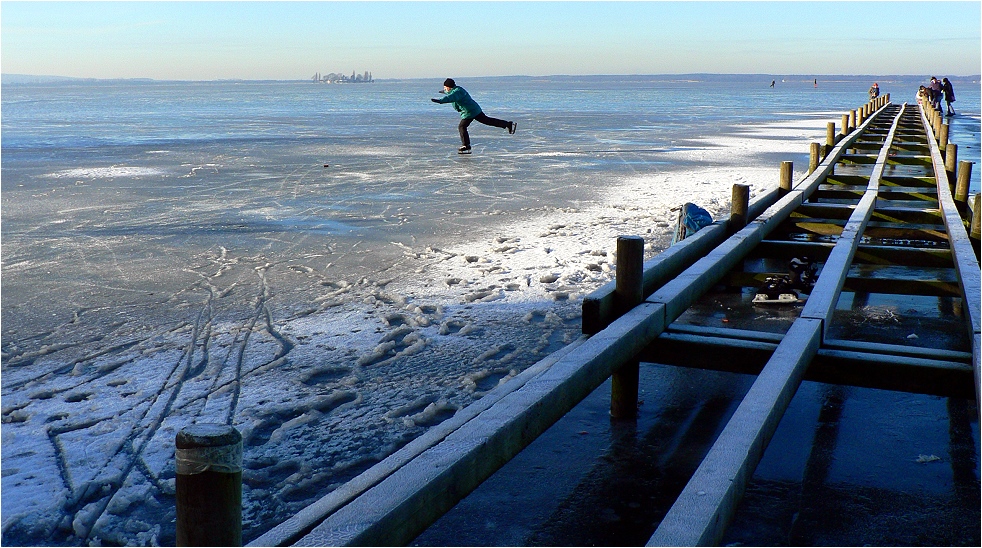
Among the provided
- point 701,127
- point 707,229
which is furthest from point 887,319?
point 701,127

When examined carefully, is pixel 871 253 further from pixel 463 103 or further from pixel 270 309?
pixel 463 103

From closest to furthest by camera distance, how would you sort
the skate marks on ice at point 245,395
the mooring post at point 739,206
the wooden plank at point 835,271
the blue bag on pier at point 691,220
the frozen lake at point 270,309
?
the skate marks on ice at point 245,395
the frozen lake at point 270,309
the wooden plank at point 835,271
the mooring post at point 739,206
the blue bag on pier at point 691,220

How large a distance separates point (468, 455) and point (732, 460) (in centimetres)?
81

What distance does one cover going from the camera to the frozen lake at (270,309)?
3.70 metres

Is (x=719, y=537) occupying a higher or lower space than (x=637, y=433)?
higher

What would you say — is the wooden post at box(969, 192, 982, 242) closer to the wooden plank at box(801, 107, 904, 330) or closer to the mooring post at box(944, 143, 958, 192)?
the wooden plank at box(801, 107, 904, 330)

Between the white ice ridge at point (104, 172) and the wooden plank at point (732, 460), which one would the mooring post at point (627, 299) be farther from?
the white ice ridge at point (104, 172)

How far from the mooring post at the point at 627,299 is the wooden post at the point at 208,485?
246cm

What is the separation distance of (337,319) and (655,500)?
3.06 m

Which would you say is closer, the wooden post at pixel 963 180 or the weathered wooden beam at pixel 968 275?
the weathered wooden beam at pixel 968 275

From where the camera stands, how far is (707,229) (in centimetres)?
677

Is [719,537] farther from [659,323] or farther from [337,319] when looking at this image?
[337,319]

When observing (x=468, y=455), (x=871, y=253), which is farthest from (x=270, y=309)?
(x=871, y=253)

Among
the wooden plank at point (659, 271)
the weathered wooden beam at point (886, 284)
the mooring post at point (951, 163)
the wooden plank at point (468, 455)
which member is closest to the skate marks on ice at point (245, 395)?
the wooden plank at point (659, 271)
